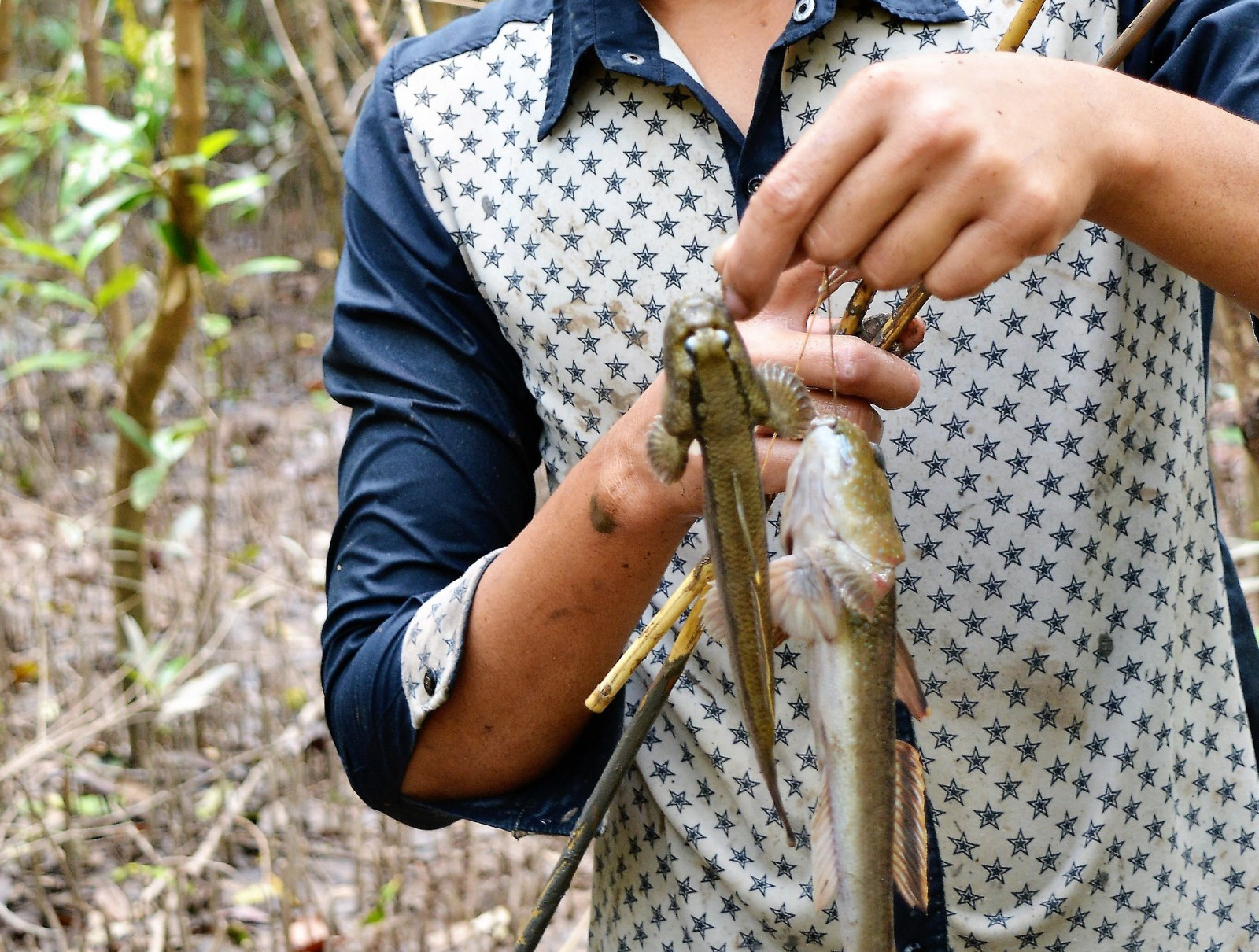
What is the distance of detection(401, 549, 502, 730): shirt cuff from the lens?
1190 mm

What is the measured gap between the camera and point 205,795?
2.98 metres

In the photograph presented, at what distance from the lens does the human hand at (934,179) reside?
772 millimetres

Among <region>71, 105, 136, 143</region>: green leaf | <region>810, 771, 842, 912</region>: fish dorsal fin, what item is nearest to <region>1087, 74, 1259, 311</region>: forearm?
<region>810, 771, 842, 912</region>: fish dorsal fin

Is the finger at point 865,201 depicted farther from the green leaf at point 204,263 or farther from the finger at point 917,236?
the green leaf at point 204,263

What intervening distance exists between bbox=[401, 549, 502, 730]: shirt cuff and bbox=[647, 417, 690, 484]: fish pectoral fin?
0.37 metres

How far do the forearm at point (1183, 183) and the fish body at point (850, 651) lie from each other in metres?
0.26

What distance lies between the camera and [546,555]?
110 cm

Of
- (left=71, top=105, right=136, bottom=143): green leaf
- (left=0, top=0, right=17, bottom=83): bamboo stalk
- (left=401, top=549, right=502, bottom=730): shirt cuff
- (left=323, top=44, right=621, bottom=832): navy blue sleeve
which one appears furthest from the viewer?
(left=0, top=0, right=17, bottom=83): bamboo stalk

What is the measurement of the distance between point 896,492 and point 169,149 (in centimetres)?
191

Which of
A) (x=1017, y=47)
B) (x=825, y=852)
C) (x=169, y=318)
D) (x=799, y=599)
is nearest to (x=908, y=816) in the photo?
(x=825, y=852)

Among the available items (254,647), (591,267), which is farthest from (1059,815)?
(254,647)

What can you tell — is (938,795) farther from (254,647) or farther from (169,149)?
(254,647)

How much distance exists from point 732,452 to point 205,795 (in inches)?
99.3

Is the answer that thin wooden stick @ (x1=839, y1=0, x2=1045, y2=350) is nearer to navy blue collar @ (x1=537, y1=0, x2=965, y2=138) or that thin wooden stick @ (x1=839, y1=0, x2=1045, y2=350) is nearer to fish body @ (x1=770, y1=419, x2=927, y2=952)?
fish body @ (x1=770, y1=419, x2=927, y2=952)
